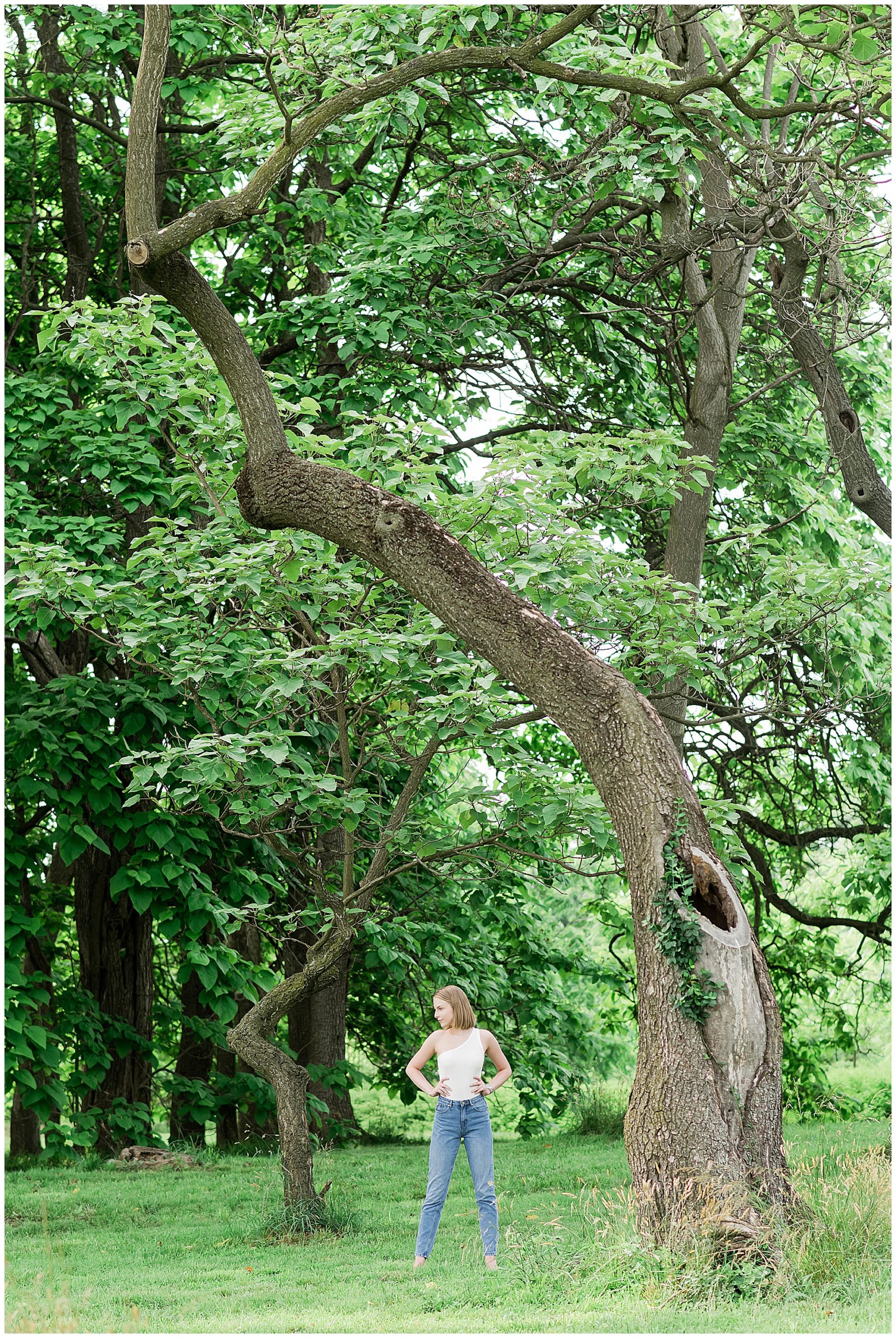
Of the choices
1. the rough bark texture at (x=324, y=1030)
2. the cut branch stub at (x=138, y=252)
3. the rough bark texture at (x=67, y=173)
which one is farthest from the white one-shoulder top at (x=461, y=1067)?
the rough bark texture at (x=67, y=173)

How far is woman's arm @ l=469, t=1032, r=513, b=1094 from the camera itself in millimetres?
6957

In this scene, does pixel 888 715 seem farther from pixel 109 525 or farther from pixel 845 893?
pixel 109 525

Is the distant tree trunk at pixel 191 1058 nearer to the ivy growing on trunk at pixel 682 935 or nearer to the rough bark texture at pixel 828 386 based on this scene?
the ivy growing on trunk at pixel 682 935

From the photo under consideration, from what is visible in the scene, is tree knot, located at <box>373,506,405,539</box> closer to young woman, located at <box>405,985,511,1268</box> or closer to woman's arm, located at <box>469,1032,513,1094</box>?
young woman, located at <box>405,985,511,1268</box>

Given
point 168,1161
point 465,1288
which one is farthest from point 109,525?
point 465,1288

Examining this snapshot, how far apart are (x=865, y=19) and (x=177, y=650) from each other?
5676 mm

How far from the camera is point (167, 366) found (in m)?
8.41

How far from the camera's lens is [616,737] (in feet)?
21.5

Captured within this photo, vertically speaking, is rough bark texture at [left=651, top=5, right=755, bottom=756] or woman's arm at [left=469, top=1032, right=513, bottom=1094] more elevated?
rough bark texture at [left=651, top=5, right=755, bottom=756]

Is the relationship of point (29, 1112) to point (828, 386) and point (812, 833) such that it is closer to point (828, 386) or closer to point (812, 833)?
point (812, 833)

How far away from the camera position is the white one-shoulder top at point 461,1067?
7035mm

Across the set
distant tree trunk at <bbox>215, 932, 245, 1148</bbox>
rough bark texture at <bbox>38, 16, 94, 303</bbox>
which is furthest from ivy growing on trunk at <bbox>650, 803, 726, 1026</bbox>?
rough bark texture at <bbox>38, 16, 94, 303</bbox>

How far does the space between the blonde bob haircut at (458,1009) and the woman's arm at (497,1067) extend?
0.12m

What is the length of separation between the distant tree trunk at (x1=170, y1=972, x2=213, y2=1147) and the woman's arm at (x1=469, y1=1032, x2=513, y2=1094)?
615 centimetres
